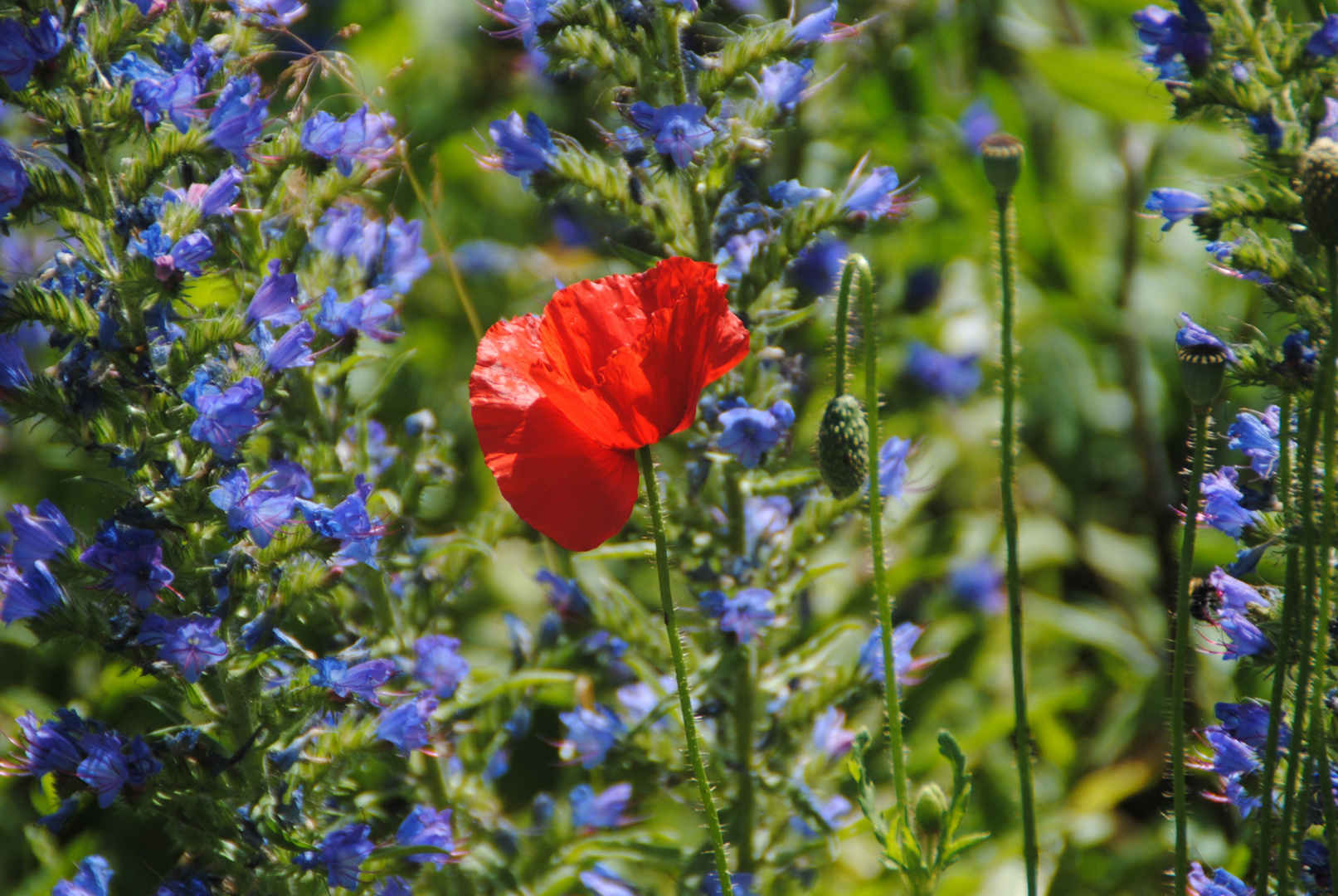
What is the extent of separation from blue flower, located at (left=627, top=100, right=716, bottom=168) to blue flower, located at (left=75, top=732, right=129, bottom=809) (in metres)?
1.00

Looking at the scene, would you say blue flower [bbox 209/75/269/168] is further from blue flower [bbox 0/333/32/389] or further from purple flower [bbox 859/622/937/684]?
purple flower [bbox 859/622/937/684]

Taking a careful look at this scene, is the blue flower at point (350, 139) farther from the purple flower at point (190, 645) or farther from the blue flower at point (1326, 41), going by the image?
the blue flower at point (1326, 41)

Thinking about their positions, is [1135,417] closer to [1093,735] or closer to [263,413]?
[1093,735]

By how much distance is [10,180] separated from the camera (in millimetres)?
1215

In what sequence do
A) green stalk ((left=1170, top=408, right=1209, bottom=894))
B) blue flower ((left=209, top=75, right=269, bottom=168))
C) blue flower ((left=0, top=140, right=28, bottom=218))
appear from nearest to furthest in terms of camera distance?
green stalk ((left=1170, top=408, right=1209, bottom=894)) < blue flower ((left=0, top=140, right=28, bottom=218)) < blue flower ((left=209, top=75, right=269, bottom=168))

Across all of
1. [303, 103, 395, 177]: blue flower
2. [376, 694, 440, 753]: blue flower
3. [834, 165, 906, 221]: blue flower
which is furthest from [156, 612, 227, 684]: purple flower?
[834, 165, 906, 221]: blue flower

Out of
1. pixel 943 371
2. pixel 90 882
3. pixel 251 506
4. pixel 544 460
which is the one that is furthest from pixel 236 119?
pixel 943 371

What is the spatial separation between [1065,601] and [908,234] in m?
1.22

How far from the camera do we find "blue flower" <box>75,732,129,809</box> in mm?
1286

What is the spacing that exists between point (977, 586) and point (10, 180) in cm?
249

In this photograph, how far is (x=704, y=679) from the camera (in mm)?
1733

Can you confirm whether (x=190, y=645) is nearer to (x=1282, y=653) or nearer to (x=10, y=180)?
(x=10, y=180)

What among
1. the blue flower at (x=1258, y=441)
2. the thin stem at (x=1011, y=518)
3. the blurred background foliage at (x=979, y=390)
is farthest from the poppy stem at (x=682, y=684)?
the blurred background foliage at (x=979, y=390)

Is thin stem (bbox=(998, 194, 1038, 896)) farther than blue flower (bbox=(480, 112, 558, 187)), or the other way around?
blue flower (bbox=(480, 112, 558, 187))
